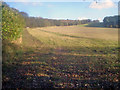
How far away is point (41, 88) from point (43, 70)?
1.77 meters

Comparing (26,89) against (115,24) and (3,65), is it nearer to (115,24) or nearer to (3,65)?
(3,65)

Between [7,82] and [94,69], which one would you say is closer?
[7,82]

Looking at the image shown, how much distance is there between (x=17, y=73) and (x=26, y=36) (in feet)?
44.0

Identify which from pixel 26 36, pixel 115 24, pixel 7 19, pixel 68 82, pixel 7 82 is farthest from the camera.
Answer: pixel 26 36

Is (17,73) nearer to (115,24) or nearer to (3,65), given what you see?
(3,65)

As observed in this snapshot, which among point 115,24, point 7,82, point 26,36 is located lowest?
point 7,82

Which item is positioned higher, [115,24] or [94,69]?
[115,24]

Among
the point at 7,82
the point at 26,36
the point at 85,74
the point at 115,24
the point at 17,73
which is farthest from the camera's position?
the point at 26,36

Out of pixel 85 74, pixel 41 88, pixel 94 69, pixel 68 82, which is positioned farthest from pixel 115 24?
pixel 41 88

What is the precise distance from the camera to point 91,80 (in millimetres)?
4629

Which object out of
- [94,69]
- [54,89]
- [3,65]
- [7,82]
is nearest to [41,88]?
[54,89]

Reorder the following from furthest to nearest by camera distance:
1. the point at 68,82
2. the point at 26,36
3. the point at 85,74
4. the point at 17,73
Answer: the point at 26,36 < the point at 17,73 < the point at 85,74 < the point at 68,82

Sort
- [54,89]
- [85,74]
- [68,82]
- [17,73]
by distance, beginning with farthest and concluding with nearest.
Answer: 1. [17,73]
2. [85,74]
3. [68,82]
4. [54,89]

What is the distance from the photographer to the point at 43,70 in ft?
19.5
